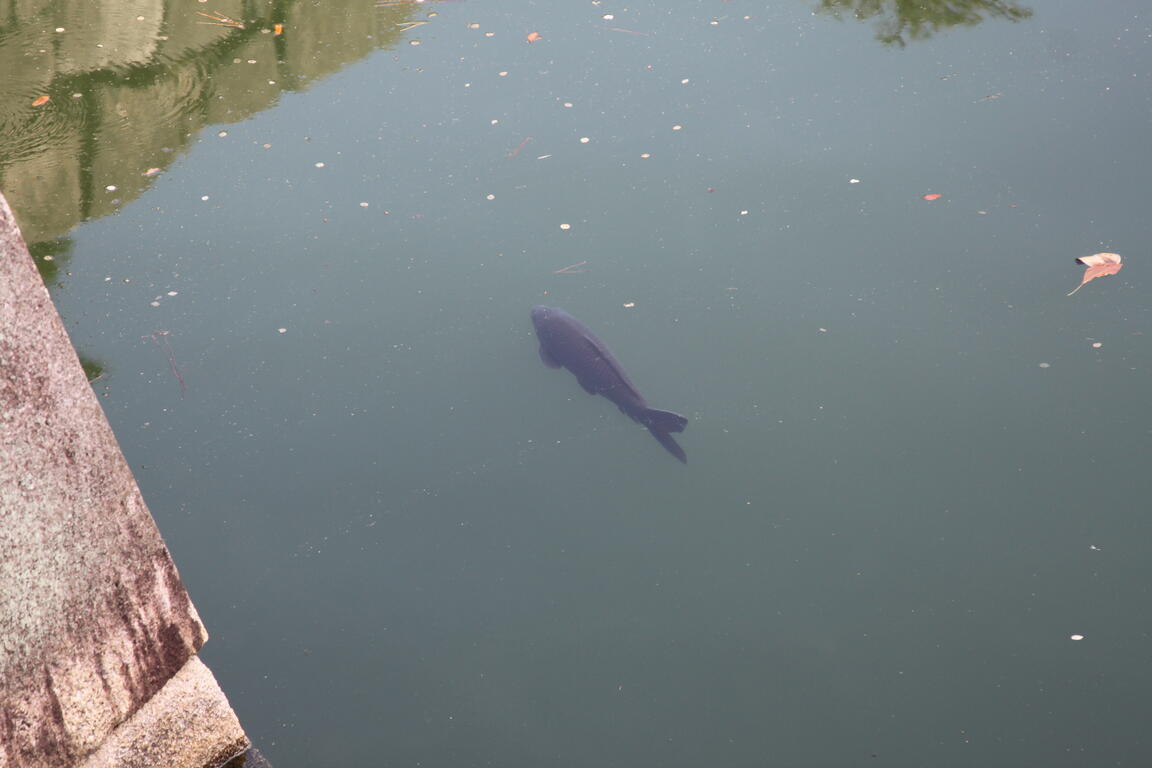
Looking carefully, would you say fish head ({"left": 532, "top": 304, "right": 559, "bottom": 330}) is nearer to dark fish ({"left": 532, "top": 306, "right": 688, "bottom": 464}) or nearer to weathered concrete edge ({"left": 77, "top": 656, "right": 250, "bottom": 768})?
dark fish ({"left": 532, "top": 306, "right": 688, "bottom": 464})

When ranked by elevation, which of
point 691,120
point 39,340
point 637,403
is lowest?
point 637,403

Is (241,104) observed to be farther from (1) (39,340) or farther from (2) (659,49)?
(1) (39,340)

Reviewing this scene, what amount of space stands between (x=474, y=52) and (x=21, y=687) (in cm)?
543

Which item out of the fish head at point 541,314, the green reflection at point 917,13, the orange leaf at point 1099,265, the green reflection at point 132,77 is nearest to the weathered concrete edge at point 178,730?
the fish head at point 541,314

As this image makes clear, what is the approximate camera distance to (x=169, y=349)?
455cm

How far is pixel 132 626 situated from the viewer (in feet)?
7.30

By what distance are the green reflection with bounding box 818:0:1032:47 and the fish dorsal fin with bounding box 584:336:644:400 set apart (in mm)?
3664

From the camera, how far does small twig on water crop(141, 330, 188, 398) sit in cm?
439

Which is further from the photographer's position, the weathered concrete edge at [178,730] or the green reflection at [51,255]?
the green reflection at [51,255]

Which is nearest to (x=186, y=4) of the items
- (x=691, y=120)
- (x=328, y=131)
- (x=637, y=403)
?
(x=328, y=131)

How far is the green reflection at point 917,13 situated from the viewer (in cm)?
650

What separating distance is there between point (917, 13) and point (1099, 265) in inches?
120

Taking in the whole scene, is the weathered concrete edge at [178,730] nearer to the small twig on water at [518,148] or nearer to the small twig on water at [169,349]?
the small twig on water at [169,349]

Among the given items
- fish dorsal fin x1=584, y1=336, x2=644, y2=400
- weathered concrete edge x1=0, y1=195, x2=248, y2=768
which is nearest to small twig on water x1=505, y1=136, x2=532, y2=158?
fish dorsal fin x1=584, y1=336, x2=644, y2=400
